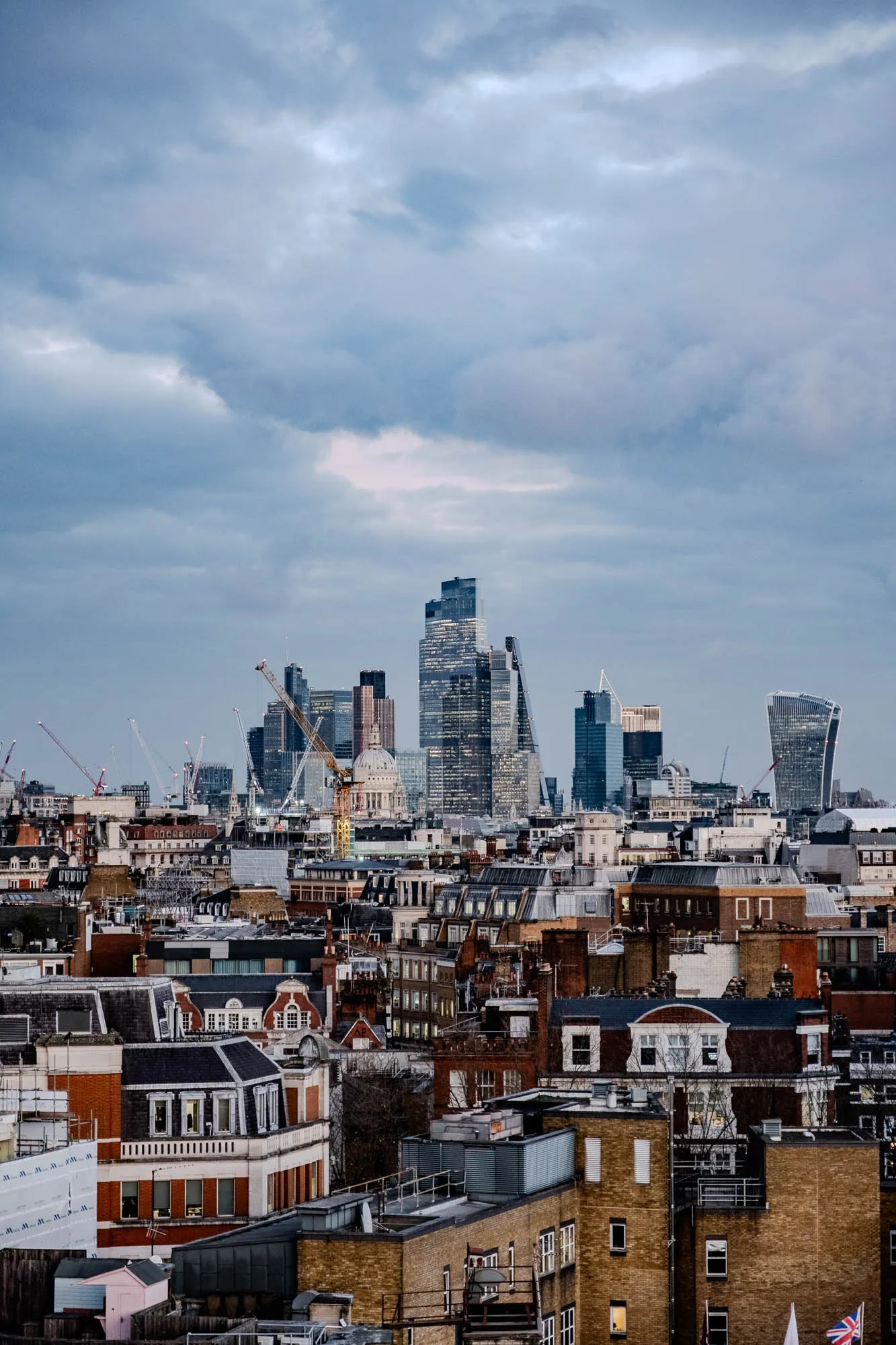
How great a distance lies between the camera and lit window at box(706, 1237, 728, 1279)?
186 feet

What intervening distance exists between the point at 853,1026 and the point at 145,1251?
51116 mm

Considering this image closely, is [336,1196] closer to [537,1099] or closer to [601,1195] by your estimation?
[601,1195]

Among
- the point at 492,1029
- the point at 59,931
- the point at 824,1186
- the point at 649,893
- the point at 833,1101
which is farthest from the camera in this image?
the point at 649,893

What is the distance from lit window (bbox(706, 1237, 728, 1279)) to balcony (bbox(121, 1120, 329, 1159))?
50.9 feet

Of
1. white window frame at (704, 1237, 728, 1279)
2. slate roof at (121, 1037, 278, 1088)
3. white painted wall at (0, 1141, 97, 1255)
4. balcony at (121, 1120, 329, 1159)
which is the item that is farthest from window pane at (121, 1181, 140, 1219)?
white window frame at (704, 1237, 728, 1279)

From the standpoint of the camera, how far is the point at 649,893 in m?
168

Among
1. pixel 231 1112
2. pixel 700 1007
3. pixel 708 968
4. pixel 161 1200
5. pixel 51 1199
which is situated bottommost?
pixel 161 1200

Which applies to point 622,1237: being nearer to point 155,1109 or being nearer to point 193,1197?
point 193,1197

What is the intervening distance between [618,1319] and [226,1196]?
14.4 m

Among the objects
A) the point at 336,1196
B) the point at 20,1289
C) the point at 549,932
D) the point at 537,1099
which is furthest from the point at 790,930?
the point at 20,1289

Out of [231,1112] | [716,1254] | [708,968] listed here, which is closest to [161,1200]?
[231,1112]

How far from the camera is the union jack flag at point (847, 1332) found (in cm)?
5159

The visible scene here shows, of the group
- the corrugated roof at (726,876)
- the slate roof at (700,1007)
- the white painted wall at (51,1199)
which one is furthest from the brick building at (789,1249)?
the corrugated roof at (726,876)

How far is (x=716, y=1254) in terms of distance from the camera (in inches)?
2240
